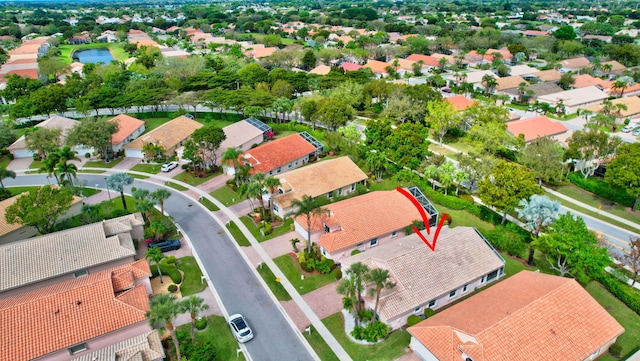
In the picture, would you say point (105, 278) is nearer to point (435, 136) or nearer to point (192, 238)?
point (192, 238)

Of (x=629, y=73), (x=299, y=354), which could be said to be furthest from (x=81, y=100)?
(x=629, y=73)

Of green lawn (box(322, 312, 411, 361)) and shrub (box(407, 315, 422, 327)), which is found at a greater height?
shrub (box(407, 315, 422, 327))

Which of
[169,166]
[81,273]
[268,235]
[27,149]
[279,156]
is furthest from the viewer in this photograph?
[27,149]

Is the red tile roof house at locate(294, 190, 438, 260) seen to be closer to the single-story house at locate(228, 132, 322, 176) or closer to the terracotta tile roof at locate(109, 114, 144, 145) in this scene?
the single-story house at locate(228, 132, 322, 176)

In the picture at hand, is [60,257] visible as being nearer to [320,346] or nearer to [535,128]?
[320,346]

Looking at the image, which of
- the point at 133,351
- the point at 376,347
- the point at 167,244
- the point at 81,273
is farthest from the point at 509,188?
the point at 81,273

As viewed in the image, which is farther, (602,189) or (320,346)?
(602,189)

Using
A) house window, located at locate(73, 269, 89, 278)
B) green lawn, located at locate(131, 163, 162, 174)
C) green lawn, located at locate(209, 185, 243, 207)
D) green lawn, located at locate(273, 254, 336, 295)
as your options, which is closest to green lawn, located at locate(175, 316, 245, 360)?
green lawn, located at locate(273, 254, 336, 295)
